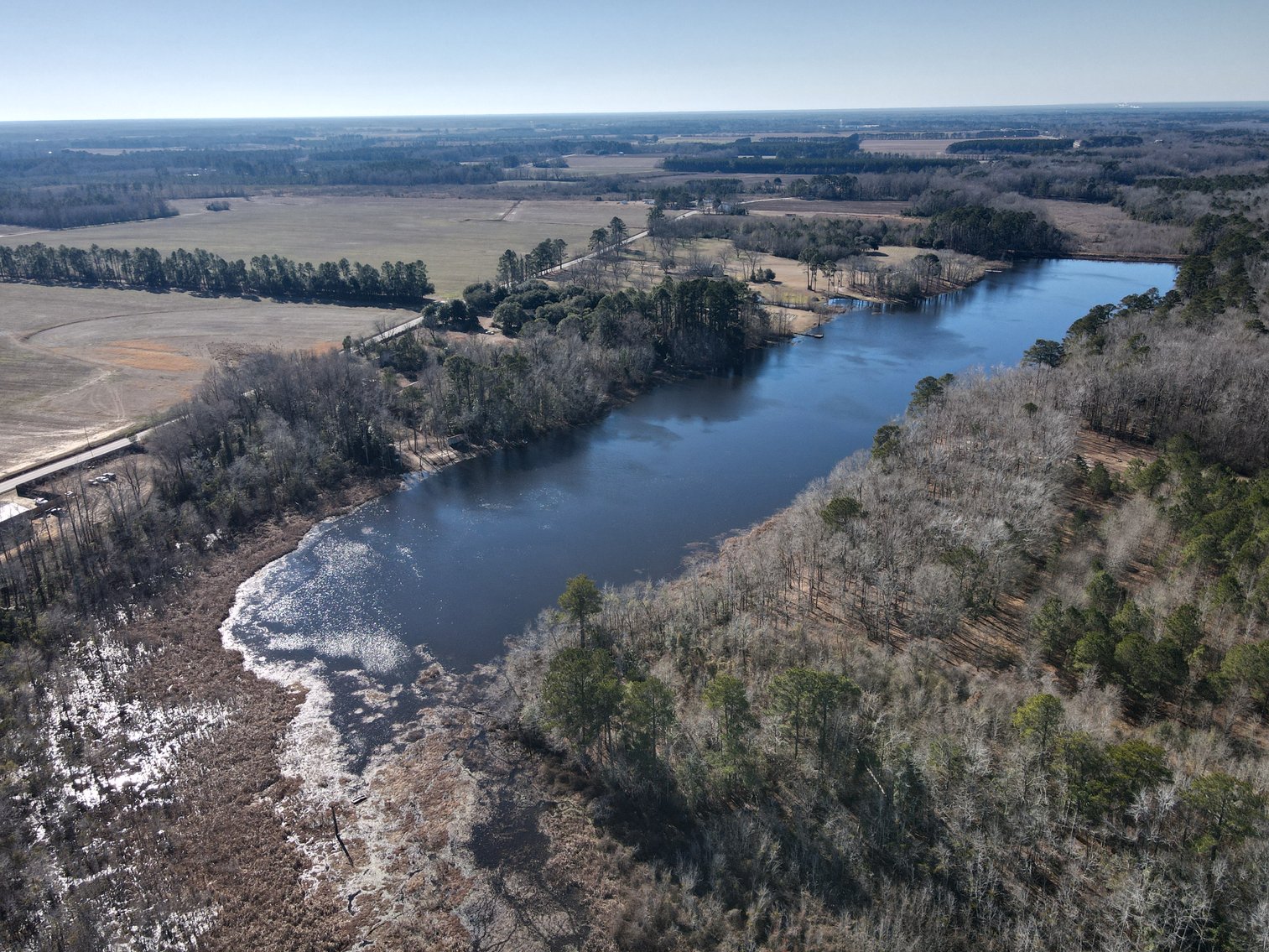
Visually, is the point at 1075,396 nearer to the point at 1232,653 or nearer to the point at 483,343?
the point at 1232,653

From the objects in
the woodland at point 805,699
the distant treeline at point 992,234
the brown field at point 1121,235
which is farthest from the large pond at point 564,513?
the brown field at point 1121,235

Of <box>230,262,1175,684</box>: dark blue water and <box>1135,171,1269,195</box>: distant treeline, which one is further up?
<box>1135,171,1269,195</box>: distant treeline

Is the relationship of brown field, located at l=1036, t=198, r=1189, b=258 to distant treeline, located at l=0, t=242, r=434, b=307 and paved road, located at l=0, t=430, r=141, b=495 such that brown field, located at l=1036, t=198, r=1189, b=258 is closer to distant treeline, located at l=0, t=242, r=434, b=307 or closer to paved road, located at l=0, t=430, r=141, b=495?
distant treeline, located at l=0, t=242, r=434, b=307

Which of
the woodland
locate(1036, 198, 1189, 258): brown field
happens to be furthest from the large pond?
locate(1036, 198, 1189, 258): brown field

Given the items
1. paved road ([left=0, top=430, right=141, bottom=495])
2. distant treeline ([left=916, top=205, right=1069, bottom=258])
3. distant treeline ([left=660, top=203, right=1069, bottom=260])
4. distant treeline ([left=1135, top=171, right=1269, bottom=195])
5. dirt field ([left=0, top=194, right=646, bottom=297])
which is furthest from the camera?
distant treeline ([left=1135, top=171, right=1269, bottom=195])

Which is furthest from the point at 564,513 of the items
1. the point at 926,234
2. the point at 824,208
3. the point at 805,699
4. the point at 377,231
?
the point at 824,208

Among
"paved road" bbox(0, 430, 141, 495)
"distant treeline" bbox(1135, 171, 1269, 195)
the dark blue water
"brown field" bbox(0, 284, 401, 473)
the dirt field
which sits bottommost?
the dark blue water

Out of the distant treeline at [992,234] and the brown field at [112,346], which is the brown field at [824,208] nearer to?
the distant treeline at [992,234]
